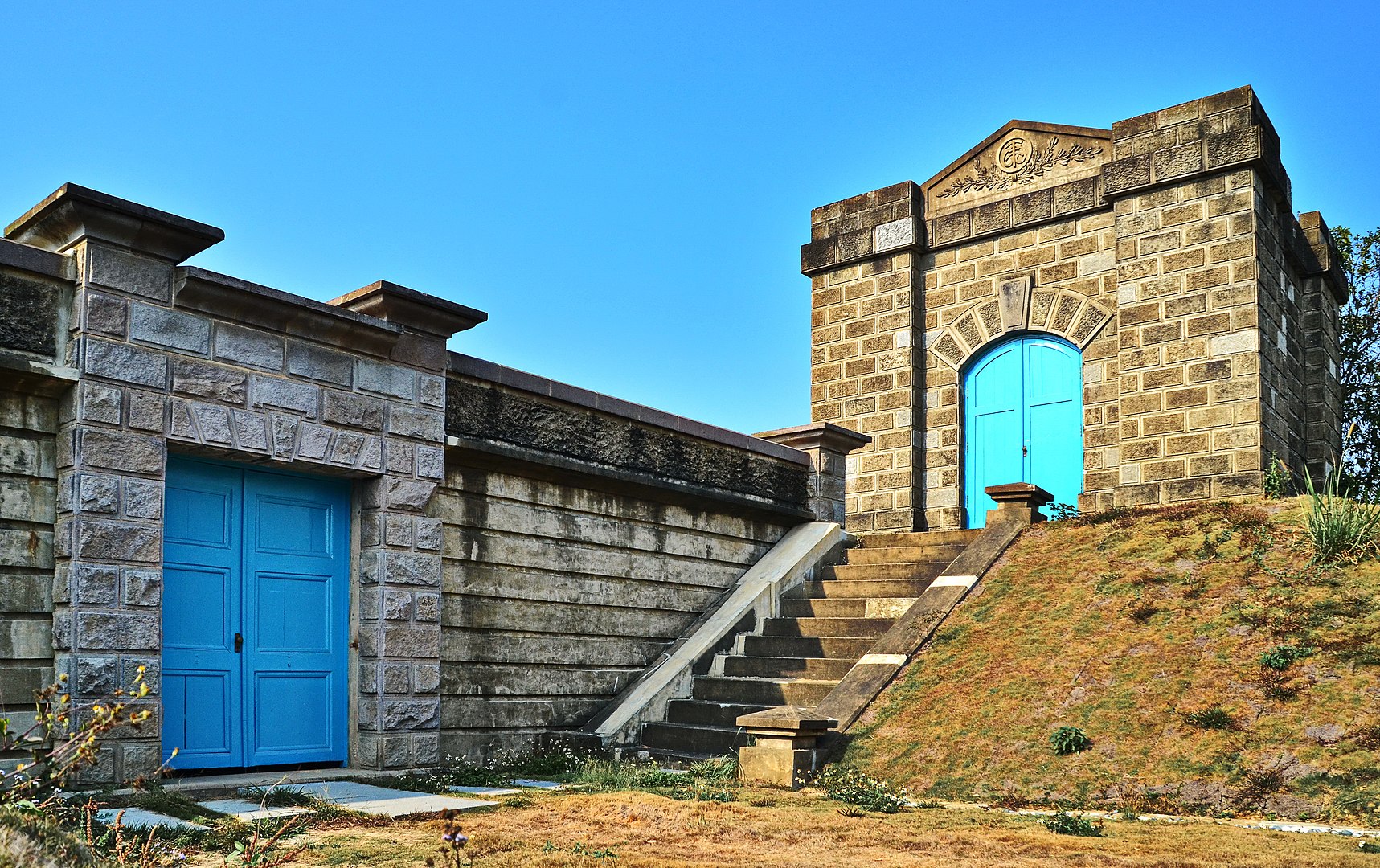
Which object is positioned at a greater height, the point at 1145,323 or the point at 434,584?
the point at 1145,323

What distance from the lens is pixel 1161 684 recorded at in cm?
820

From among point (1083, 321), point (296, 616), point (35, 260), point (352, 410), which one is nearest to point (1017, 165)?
point (1083, 321)

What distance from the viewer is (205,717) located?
7.47 m

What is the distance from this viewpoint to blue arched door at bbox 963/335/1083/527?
1418 centimetres

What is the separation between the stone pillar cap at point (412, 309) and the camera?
27.6 feet

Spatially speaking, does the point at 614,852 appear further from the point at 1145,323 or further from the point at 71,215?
the point at 1145,323

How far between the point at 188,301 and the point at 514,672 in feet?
13.0

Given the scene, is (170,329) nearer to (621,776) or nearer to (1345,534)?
(621,776)

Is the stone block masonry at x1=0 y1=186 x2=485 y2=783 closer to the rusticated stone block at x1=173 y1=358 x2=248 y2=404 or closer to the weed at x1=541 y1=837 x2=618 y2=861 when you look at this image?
the rusticated stone block at x1=173 y1=358 x2=248 y2=404

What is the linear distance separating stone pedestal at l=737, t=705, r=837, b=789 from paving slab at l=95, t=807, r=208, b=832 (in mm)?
3701

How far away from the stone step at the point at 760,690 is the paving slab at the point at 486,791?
9.34 ft

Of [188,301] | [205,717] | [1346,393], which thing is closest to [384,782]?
[205,717]

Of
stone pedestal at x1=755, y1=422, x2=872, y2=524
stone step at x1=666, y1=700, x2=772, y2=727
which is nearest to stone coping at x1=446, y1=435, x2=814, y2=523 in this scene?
stone pedestal at x1=755, y1=422, x2=872, y2=524

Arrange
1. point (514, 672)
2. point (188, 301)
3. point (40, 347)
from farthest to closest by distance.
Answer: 1. point (514, 672)
2. point (188, 301)
3. point (40, 347)
